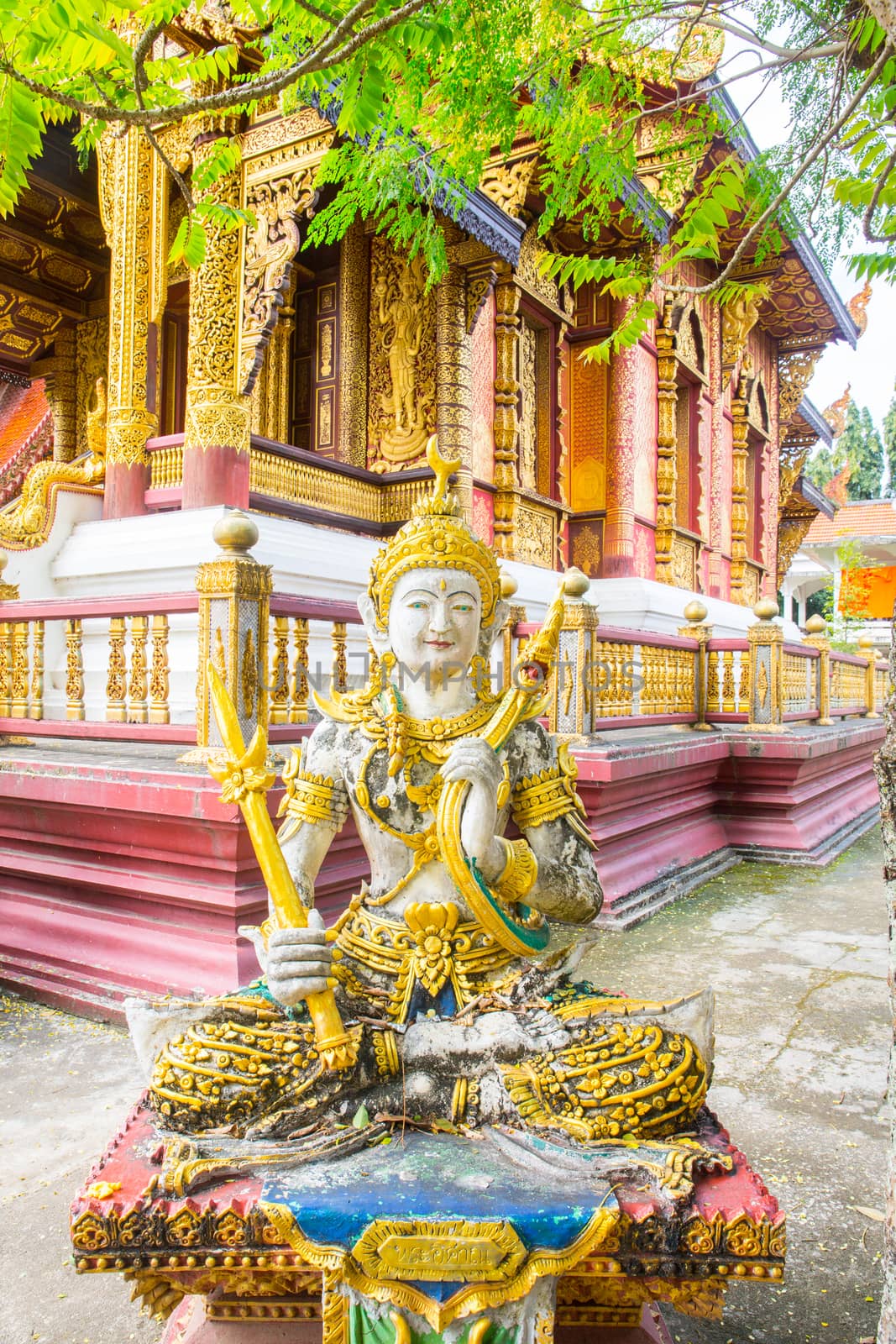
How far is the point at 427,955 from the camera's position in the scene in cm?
211

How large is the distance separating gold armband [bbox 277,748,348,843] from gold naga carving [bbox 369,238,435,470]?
5.83 metres

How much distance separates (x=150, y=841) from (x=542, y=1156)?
103 inches

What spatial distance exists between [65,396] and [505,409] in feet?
17.4

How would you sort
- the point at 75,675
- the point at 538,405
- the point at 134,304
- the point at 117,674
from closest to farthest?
the point at 117,674, the point at 75,675, the point at 134,304, the point at 538,405

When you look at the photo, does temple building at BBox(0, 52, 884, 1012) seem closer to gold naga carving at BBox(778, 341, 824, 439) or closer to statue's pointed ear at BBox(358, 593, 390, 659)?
statue's pointed ear at BBox(358, 593, 390, 659)

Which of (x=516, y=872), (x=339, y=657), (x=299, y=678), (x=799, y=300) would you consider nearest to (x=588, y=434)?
(x=799, y=300)

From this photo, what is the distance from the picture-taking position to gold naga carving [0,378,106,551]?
21.8ft

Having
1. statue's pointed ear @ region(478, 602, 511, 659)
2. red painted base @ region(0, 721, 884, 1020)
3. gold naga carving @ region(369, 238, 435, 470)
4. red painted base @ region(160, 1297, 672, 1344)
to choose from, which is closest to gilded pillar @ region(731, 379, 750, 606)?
gold naga carving @ region(369, 238, 435, 470)

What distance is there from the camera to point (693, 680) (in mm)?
8305

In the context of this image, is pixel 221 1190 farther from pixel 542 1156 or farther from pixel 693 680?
pixel 693 680

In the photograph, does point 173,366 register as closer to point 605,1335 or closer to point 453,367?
point 453,367

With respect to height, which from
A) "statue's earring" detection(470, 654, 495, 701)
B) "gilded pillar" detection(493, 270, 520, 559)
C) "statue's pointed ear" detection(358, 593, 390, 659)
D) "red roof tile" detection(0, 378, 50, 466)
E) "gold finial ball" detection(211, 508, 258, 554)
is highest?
"red roof tile" detection(0, 378, 50, 466)

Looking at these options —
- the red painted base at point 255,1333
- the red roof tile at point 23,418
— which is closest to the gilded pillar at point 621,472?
the red roof tile at point 23,418

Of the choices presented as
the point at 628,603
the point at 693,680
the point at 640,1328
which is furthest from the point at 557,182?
the point at 628,603
